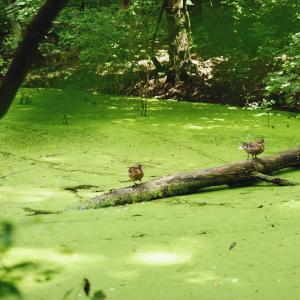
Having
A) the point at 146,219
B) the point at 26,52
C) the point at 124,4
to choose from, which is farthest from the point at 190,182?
the point at 124,4

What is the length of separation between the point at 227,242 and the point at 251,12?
22.5 feet

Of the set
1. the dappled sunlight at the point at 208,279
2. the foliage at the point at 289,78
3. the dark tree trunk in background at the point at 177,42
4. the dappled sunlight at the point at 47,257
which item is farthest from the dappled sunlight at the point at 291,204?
the dark tree trunk in background at the point at 177,42

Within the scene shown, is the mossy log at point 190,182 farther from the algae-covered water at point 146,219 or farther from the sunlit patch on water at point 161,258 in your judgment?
the sunlit patch on water at point 161,258

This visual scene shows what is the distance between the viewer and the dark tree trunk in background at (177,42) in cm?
661

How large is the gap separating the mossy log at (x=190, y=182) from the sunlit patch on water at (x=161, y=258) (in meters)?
0.84

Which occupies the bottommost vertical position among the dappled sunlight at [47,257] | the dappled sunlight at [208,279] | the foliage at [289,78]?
the dappled sunlight at [47,257]

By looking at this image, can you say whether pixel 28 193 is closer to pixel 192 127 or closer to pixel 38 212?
pixel 38 212

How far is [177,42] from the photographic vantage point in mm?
6902

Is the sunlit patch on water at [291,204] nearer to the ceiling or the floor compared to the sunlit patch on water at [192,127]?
nearer to the floor

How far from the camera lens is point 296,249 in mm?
1856

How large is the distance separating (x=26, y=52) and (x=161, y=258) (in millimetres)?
1434

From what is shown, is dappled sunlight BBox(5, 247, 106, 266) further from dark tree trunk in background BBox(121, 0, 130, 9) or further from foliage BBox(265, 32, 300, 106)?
dark tree trunk in background BBox(121, 0, 130, 9)

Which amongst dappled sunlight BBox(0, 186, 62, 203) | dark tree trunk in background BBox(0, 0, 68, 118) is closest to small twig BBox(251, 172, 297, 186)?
dappled sunlight BBox(0, 186, 62, 203)

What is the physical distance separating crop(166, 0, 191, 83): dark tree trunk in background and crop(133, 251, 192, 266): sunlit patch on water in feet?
15.7
